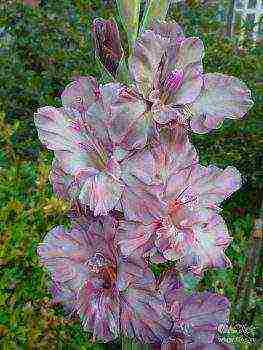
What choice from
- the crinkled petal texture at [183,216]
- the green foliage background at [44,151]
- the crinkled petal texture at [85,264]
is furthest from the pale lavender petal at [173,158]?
the green foliage background at [44,151]

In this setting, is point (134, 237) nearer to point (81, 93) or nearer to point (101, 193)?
point (101, 193)

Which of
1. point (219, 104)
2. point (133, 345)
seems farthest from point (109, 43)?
point (133, 345)

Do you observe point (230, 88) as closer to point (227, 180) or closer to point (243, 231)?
point (227, 180)

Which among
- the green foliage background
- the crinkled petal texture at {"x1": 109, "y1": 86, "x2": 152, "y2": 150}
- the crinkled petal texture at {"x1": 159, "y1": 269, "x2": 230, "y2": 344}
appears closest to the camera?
the crinkled petal texture at {"x1": 109, "y1": 86, "x2": 152, "y2": 150}

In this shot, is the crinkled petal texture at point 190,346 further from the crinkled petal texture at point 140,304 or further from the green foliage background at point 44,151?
the green foliage background at point 44,151

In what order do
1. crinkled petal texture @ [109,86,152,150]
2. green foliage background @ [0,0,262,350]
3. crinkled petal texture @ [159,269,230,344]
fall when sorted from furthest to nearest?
green foliage background @ [0,0,262,350]
crinkled petal texture @ [159,269,230,344]
crinkled petal texture @ [109,86,152,150]

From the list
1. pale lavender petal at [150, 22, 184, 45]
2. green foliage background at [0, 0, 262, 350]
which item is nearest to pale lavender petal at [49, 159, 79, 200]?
pale lavender petal at [150, 22, 184, 45]

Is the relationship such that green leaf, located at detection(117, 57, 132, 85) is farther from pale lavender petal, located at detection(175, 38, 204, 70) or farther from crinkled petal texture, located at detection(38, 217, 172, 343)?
crinkled petal texture, located at detection(38, 217, 172, 343)
